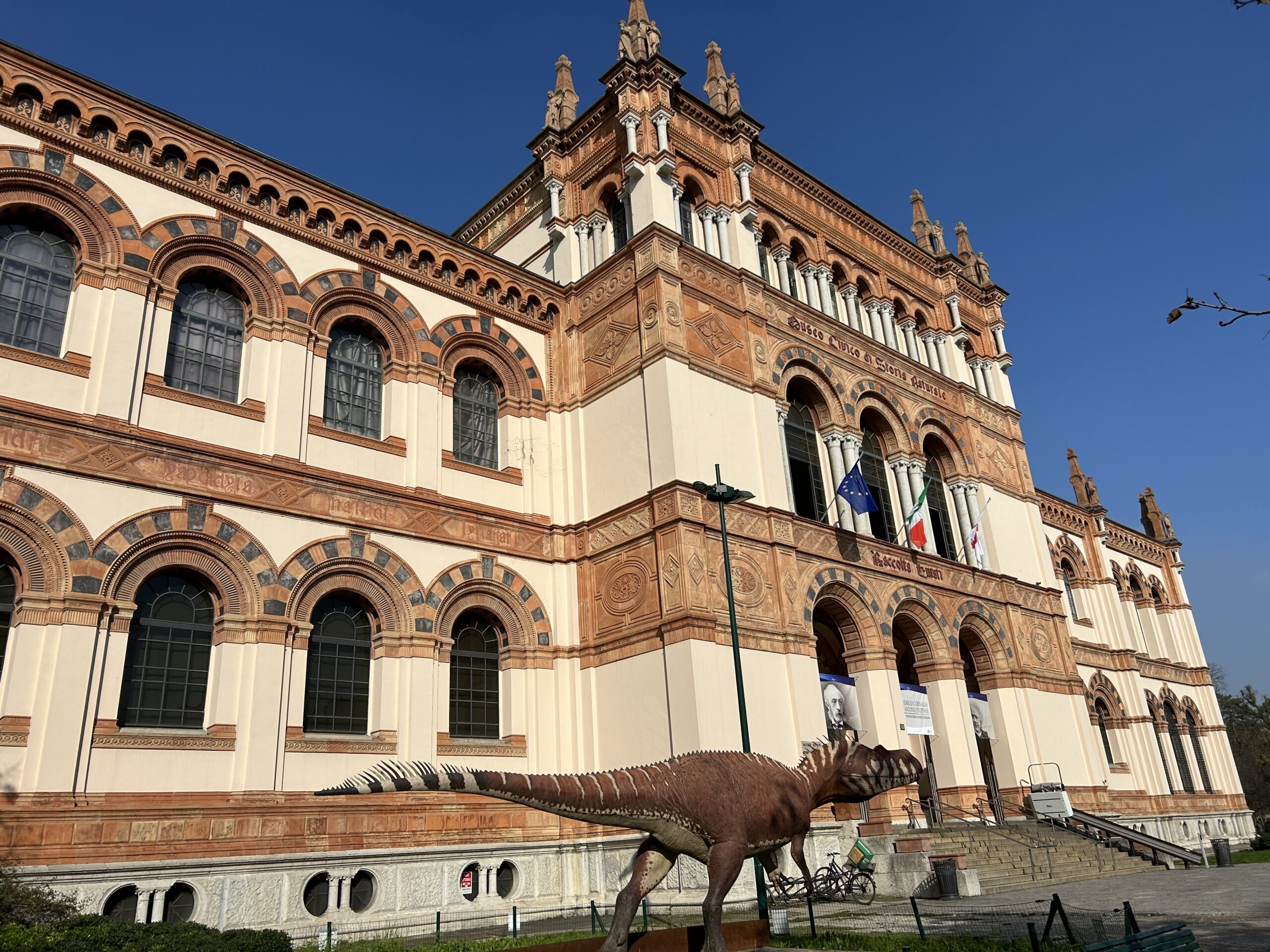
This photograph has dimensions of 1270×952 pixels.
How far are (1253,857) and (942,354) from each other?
17347 mm

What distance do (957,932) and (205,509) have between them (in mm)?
13168

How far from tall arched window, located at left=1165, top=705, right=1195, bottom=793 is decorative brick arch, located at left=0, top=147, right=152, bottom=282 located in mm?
40041

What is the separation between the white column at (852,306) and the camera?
1091 inches

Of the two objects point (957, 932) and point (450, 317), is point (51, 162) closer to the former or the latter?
point (450, 317)

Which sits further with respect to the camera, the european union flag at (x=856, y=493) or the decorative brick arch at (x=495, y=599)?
the european union flag at (x=856, y=493)

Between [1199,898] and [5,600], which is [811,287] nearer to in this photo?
[1199,898]

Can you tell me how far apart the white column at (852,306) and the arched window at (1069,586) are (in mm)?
15717

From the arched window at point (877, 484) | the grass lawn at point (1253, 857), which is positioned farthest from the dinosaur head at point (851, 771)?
the grass lawn at point (1253, 857)

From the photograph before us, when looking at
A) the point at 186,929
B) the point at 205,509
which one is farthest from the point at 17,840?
the point at 205,509

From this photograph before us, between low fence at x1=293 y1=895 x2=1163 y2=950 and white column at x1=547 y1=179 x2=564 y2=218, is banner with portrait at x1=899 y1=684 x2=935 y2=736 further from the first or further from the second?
white column at x1=547 y1=179 x2=564 y2=218

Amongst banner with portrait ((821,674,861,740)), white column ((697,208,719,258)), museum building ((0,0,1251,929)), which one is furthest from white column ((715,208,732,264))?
banner with portrait ((821,674,861,740))

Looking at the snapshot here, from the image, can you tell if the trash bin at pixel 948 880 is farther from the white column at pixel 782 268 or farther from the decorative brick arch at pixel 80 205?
the decorative brick arch at pixel 80 205

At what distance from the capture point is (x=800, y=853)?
1039cm

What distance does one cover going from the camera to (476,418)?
845 inches
